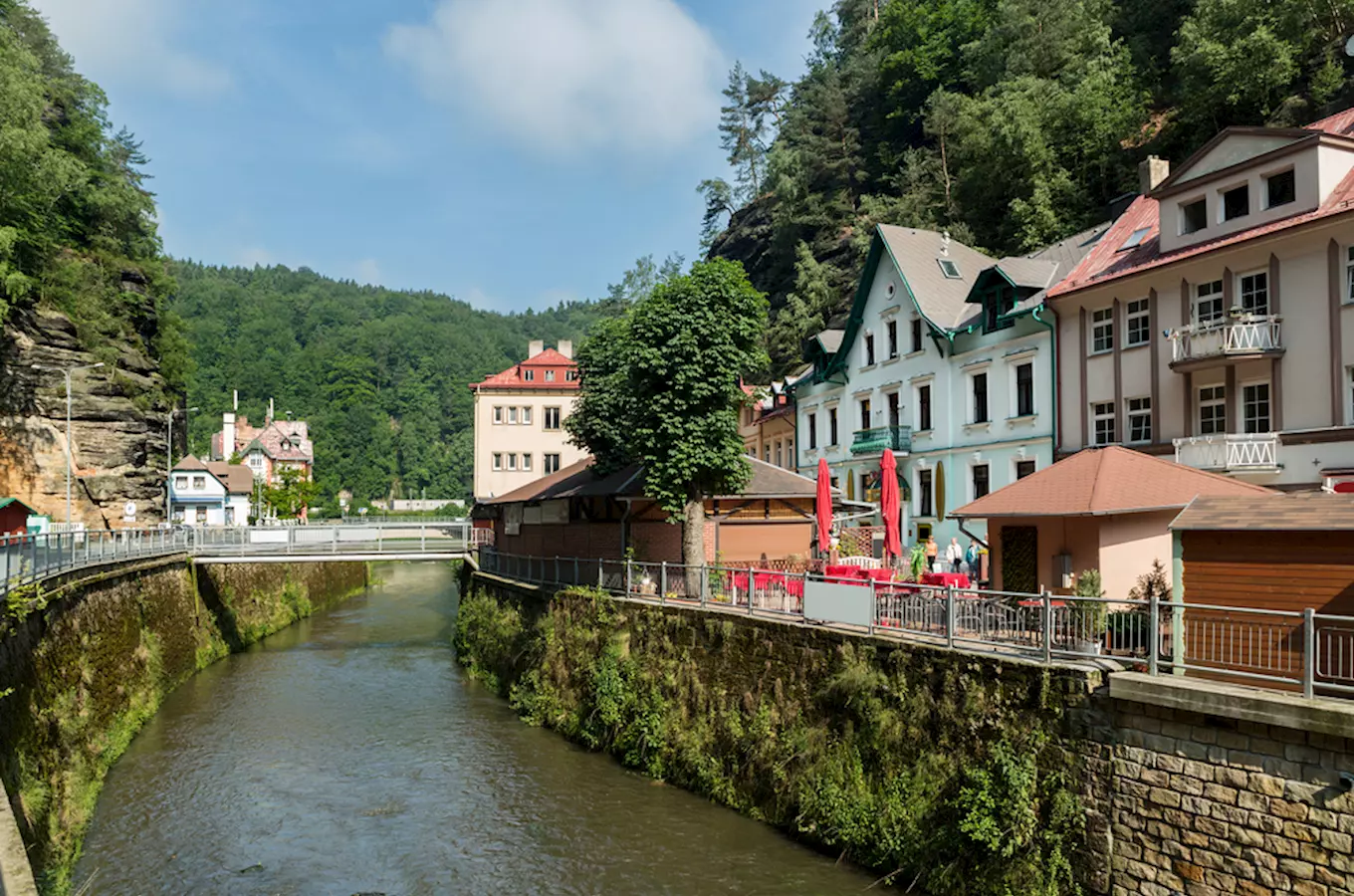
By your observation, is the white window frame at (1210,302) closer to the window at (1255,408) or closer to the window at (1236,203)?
the window at (1236,203)

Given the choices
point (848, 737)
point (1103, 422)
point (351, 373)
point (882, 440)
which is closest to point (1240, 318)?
point (1103, 422)

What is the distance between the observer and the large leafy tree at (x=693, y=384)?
828 inches

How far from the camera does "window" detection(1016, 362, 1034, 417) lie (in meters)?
26.9

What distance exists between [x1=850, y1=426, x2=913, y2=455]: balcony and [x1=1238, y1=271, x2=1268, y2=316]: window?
493 inches

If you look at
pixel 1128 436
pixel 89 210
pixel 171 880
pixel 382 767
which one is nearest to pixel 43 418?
pixel 89 210

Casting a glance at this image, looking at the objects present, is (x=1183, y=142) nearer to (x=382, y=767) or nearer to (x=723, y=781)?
(x=723, y=781)

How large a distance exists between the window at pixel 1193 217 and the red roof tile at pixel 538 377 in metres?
42.8

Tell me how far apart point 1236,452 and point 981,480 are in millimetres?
9389

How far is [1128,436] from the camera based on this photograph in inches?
929

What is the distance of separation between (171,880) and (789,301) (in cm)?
4400

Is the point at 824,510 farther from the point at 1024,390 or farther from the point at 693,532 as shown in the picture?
the point at 1024,390

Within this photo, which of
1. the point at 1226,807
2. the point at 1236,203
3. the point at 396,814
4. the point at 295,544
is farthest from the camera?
the point at 295,544

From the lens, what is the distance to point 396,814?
1697cm

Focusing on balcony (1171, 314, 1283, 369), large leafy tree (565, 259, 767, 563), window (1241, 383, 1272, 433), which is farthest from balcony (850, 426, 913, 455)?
window (1241, 383, 1272, 433)
